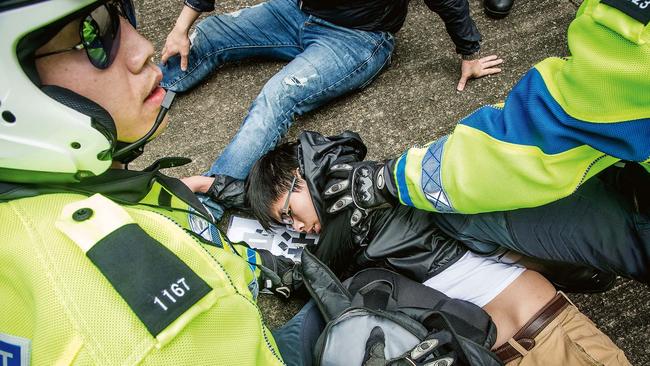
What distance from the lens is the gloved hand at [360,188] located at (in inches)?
76.1

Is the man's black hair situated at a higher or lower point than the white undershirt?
higher

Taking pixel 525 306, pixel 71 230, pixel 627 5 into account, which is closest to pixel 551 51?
pixel 525 306

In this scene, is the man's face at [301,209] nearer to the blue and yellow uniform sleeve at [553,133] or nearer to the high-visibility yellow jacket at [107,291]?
the blue and yellow uniform sleeve at [553,133]

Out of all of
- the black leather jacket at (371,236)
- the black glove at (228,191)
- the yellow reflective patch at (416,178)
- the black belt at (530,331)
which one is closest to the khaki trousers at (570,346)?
the black belt at (530,331)

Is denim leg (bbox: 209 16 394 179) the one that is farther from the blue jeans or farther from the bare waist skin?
the bare waist skin

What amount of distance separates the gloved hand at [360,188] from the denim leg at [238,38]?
3.49 feet

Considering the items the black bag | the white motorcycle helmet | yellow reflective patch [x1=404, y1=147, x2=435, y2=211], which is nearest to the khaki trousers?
the black bag

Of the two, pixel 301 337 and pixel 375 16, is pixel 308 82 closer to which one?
pixel 375 16

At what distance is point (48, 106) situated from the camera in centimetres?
108

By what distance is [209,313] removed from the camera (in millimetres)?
1012

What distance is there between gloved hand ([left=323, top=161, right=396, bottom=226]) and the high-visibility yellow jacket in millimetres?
903

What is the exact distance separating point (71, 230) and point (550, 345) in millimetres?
1440

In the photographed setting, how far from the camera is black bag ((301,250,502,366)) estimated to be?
1.64 metres

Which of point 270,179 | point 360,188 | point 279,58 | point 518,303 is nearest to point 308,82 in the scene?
point 279,58
